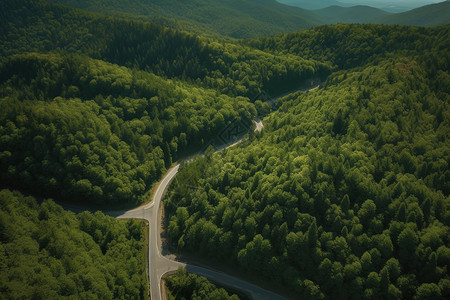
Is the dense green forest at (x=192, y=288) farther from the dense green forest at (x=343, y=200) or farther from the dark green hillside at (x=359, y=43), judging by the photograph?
the dark green hillside at (x=359, y=43)

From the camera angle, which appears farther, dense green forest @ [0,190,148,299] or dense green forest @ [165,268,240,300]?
dense green forest @ [165,268,240,300]

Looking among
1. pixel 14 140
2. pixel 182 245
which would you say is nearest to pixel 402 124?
pixel 182 245

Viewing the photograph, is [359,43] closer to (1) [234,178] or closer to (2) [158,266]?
(1) [234,178]

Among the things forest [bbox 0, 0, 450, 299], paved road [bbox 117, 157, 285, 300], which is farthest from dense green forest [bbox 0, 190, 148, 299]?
paved road [bbox 117, 157, 285, 300]

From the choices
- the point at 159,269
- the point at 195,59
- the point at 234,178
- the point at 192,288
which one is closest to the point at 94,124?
the point at 234,178

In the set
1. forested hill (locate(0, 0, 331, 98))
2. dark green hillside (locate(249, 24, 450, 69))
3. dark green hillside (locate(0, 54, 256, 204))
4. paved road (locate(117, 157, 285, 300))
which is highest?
dark green hillside (locate(249, 24, 450, 69))

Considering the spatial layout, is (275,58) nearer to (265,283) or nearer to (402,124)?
(402,124)

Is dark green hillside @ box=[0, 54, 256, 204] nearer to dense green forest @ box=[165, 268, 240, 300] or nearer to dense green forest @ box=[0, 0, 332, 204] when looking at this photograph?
dense green forest @ box=[0, 0, 332, 204]

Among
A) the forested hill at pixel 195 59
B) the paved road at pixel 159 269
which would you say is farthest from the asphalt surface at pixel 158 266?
the forested hill at pixel 195 59
